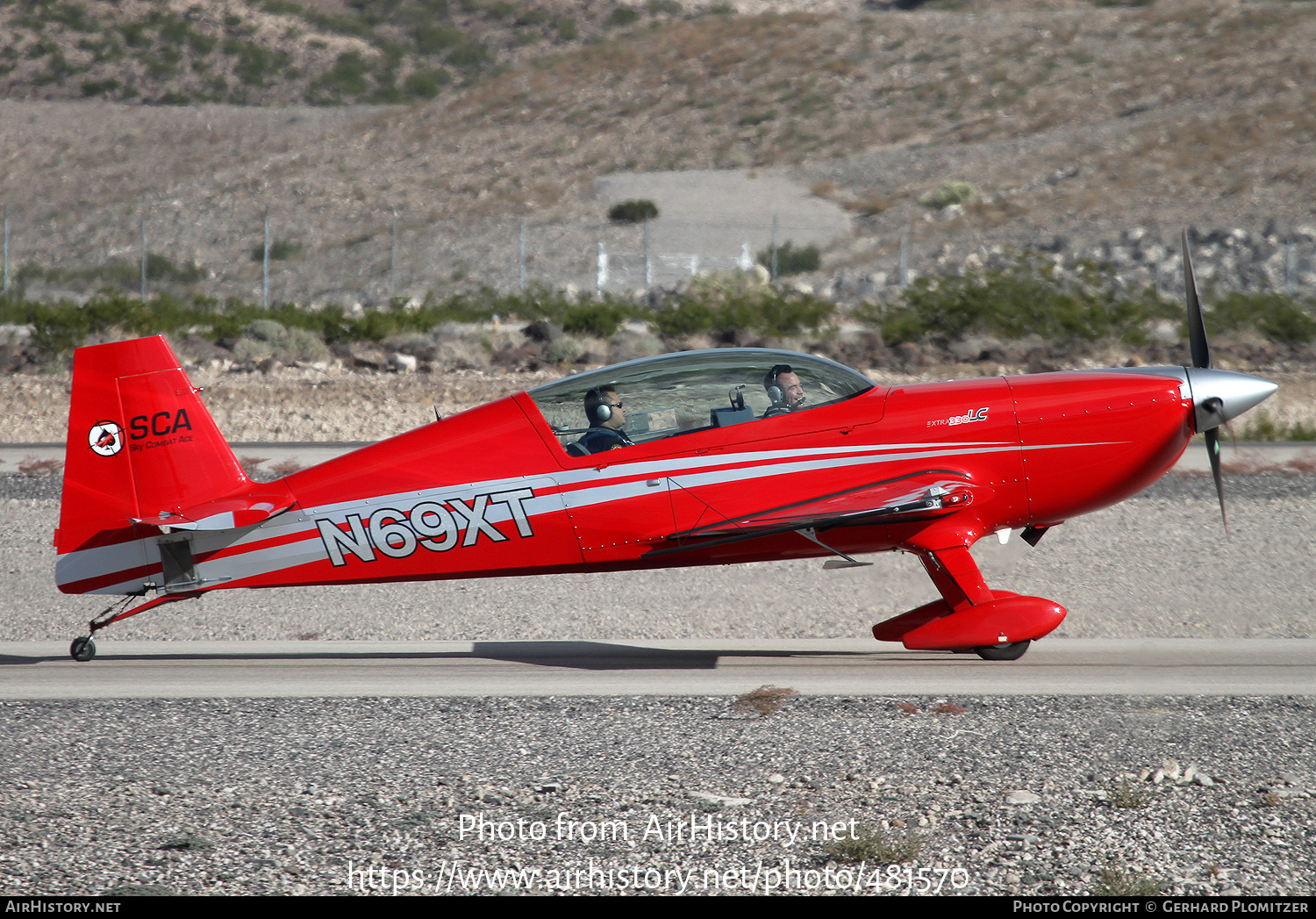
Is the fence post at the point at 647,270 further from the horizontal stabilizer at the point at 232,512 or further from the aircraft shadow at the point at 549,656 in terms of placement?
the horizontal stabilizer at the point at 232,512

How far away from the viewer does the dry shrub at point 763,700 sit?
278 inches

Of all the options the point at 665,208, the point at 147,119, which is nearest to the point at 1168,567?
the point at 665,208

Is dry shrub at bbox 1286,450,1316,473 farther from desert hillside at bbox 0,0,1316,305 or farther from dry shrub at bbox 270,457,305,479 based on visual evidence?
desert hillside at bbox 0,0,1316,305

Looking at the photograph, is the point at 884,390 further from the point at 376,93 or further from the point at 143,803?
the point at 376,93

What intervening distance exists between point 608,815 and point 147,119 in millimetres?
79401

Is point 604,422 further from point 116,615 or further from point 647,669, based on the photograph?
point 116,615

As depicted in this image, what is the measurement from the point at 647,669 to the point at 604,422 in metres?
2.00

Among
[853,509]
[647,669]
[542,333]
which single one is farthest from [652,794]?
[542,333]

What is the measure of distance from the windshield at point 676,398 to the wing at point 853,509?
654mm

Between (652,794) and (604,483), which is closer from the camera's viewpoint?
(652,794)

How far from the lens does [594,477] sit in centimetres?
753

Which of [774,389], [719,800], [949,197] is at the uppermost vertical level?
[949,197]

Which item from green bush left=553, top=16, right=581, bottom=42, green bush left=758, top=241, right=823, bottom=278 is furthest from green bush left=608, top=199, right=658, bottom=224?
green bush left=553, top=16, right=581, bottom=42

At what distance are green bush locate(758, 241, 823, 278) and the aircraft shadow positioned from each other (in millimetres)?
34164
